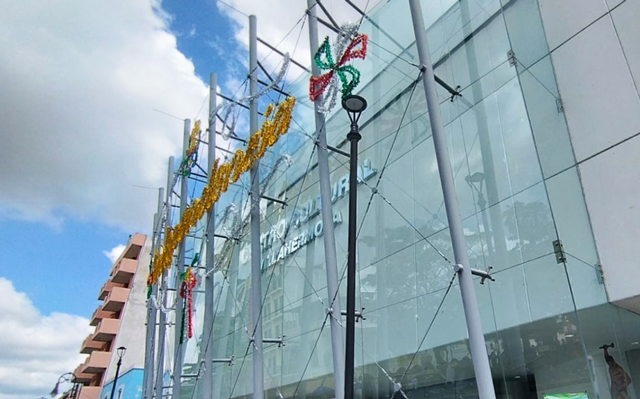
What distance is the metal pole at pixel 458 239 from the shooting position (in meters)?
4.35

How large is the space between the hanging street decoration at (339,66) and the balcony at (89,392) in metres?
30.9

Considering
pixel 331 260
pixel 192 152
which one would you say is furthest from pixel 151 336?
pixel 331 260

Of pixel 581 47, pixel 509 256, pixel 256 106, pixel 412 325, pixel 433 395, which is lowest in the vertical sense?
pixel 433 395

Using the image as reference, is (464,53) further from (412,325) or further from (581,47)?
(412,325)

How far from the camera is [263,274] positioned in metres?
11.2

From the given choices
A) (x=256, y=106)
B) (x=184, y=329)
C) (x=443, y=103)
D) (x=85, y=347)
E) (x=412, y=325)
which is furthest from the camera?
(x=85, y=347)

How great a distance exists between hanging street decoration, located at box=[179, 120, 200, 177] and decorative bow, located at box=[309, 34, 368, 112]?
283 inches

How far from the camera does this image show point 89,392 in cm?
3161

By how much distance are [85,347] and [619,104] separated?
38.6 metres

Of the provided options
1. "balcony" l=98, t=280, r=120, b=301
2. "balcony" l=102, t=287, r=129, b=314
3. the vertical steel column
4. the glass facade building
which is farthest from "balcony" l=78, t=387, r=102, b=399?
the glass facade building

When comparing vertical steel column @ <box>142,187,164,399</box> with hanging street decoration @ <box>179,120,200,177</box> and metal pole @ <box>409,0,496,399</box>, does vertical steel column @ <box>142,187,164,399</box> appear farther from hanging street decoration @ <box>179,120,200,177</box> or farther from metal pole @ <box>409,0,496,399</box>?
metal pole @ <box>409,0,496,399</box>

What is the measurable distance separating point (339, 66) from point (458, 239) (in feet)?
11.6

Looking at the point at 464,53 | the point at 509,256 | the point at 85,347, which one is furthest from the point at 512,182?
the point at 85,347

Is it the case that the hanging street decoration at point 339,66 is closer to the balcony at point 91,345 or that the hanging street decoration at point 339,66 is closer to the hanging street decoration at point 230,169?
the hanging street decoration at point 230,169
